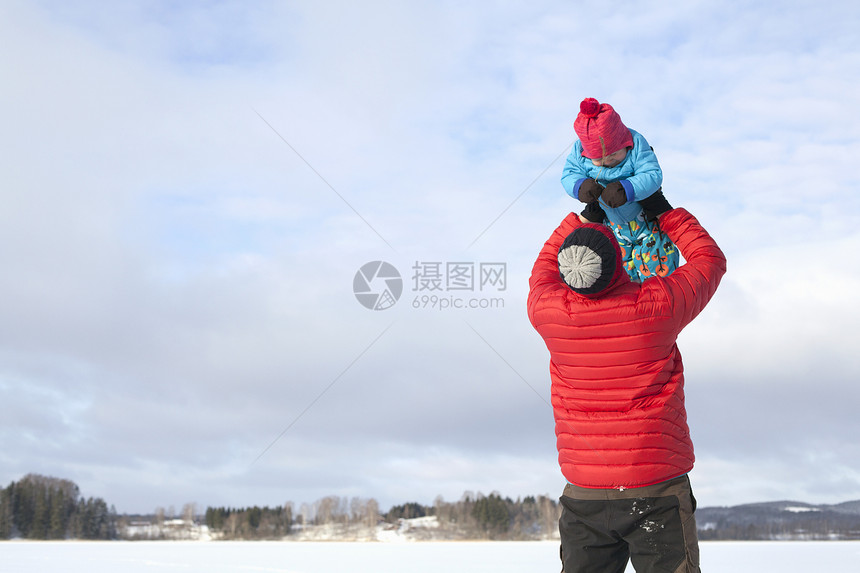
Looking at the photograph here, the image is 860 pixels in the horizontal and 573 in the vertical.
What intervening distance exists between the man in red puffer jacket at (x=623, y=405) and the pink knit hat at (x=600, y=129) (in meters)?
0.70

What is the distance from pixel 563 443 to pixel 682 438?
20.6 inches

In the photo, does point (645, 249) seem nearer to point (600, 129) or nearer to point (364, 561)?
point (600, 129)

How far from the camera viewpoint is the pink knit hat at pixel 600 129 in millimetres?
3659

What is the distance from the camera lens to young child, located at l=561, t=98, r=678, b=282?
11.7ft

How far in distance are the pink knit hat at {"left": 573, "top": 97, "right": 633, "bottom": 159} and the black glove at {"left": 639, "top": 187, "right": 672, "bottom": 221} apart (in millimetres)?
356

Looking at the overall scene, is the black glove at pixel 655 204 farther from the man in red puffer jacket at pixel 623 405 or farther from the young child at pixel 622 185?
the man in red puffer jacket at pixel 623 405

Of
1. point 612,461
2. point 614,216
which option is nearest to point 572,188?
point 614,216

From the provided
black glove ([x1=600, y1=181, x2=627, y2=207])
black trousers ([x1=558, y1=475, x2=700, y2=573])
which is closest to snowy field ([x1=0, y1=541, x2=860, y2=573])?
black trousers ([x1=558, y1=475, x2=700, y2=573])

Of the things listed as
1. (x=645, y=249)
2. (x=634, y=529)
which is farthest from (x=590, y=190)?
(x=634, y=529)

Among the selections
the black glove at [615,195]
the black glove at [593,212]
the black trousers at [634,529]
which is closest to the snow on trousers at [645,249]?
the black glove at [593,212]

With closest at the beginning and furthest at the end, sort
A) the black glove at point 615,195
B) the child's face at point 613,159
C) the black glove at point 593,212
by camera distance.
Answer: the black glove at point 615,195 → the black glove at point 593,212 → the child's face at point 613,159

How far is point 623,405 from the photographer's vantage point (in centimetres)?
315

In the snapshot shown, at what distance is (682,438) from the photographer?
10.4 feet

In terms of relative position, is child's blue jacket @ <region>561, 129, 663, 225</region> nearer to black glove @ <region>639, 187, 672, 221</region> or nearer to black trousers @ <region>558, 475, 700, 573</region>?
black glove @ <region>639, 187, 672, 221</region>
